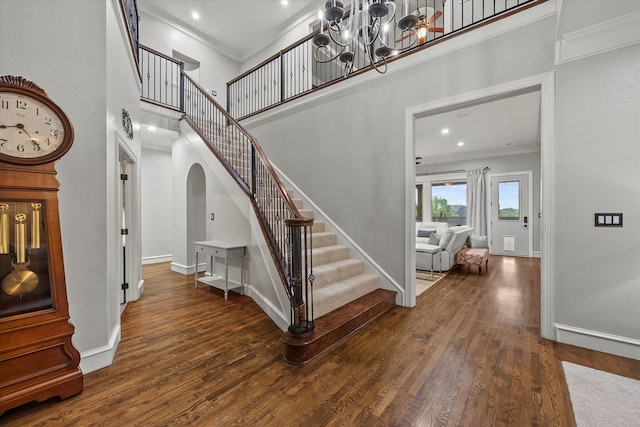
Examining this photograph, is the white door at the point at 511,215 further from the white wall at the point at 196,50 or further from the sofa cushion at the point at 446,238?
the white wall at the point at 196,50

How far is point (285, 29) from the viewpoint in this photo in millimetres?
6531

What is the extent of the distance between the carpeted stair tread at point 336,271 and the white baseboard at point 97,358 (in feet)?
6.21

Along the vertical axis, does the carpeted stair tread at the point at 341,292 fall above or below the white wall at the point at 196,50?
below

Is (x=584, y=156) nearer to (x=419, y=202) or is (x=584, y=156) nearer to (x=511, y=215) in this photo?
(x=511, y=215)

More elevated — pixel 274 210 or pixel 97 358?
pixel 274 210

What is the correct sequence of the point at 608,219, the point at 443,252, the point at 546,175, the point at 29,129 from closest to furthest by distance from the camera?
the point at 29,129, the point at 608,219, the point at 546,175, the point at 443,252

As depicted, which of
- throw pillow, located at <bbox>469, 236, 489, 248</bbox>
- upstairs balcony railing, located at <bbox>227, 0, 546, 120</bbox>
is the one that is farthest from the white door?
upstairs balcony railing, located at <bbox>227, 0, 546, 120</bbox>

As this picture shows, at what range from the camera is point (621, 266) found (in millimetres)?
2299

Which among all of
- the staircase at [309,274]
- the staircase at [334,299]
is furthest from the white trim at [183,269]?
the staircase at [334,299]

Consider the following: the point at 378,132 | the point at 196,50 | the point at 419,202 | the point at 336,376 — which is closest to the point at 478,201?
the point at 419,202

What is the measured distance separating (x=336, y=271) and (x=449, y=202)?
747cm

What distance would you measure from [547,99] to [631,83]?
1.77ft

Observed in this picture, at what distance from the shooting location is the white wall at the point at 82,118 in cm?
184

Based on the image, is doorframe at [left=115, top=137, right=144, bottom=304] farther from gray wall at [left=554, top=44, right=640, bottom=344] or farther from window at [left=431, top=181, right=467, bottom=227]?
window at [left=431, top=181, right=467, bottom=227]
